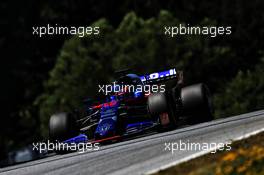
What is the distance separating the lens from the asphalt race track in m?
12.1

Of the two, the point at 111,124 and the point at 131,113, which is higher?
the point at 131,113

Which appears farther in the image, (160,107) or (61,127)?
(61,127)

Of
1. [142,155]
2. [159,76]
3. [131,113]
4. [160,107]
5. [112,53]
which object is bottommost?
[142,155]

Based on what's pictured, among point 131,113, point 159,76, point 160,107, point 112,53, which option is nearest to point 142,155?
point 160,107

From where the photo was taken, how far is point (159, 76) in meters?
17.8

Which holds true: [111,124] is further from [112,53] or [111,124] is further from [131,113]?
[112,53]

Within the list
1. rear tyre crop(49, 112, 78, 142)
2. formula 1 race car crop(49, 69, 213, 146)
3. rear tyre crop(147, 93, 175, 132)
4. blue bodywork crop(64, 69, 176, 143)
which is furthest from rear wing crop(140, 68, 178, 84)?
rear tyre crop(49, 112, 78, 142)

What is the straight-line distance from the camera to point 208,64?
4403 cm

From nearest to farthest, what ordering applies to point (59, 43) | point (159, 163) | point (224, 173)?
point (224, 173) → point (159, 163) → point (59, 43)

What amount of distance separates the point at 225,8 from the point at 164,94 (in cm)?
3783

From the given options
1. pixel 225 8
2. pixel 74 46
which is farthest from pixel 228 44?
pixel 74 46

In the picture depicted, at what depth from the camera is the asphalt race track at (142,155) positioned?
478 inches

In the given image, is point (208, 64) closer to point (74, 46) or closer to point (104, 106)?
point (74, 46)

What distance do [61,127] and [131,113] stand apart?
1.48 m
